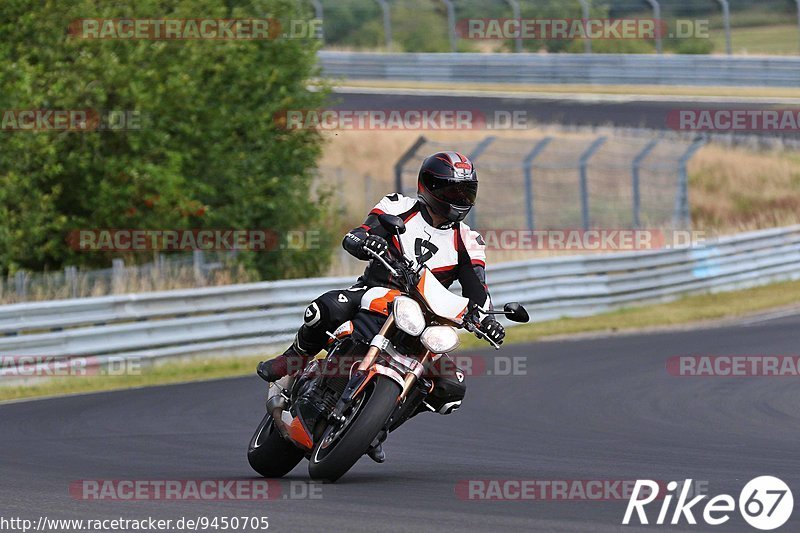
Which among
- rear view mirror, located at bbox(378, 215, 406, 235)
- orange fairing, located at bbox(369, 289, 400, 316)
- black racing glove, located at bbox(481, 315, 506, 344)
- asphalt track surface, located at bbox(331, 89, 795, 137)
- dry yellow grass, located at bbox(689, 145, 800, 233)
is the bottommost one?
dry yellow grass, located at bbox(689, 145, 800, 233)

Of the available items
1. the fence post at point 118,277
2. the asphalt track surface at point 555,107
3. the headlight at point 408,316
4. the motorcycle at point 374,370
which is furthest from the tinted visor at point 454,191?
the asphalt track surface at point 555,107

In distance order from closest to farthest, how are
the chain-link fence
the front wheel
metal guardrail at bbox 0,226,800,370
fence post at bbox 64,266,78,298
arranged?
the front wheel < metal guardrail at bbox 0,226,800,370 < fence post at bbox 64,266,78,298 < the chain-link fence

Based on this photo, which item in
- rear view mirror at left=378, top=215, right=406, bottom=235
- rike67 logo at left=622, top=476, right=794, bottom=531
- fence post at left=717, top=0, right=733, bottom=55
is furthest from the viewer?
fence post at left=717, top=0, right=733, bottom=55

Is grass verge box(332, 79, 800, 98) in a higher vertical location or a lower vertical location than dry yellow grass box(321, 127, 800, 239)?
higher

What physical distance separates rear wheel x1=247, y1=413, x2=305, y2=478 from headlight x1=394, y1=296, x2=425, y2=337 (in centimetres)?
130

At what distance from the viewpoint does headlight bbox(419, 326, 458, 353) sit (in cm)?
741

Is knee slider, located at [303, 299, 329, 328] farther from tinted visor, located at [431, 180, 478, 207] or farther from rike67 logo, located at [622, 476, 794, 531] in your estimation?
rike67 logo, located at [622, 476, 794, 531]

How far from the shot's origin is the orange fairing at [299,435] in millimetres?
7844

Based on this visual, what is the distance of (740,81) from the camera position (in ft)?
121

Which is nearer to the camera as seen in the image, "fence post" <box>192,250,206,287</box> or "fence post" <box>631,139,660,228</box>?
"fence post" <box>192,250,206,287</box>

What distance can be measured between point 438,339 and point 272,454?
152cm

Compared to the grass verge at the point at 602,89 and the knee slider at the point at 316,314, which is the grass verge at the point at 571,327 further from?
the grass verge at the point at 602,89

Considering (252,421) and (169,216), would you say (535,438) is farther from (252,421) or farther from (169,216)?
(169,216)

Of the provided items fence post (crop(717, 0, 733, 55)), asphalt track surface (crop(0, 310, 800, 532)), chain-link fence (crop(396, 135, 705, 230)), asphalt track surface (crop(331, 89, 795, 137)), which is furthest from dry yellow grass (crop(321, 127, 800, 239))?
asphalt track surface (crop(0, 310, 800, 532))
